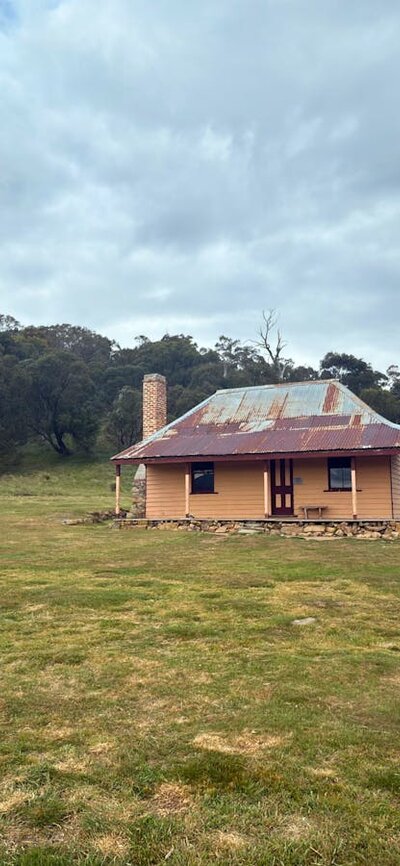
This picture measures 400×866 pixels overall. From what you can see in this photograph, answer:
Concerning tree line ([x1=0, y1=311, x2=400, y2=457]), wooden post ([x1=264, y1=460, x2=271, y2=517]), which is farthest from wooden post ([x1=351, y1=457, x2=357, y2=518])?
tree line ([x1=0, y1=311, x2=400, y2=457])

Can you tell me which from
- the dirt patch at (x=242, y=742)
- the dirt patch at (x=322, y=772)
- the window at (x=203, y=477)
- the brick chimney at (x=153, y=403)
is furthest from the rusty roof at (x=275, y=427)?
the dirt patch at (x=322, y=772)

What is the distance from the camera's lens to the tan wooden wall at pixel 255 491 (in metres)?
18.9

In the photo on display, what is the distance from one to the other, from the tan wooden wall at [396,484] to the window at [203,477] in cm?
602

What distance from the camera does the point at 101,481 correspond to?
43.4 metres

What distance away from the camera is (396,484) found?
1923 cm

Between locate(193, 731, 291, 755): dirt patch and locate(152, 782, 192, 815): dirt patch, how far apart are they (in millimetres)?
537

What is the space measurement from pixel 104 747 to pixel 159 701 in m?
0.88

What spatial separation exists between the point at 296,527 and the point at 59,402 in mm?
40993

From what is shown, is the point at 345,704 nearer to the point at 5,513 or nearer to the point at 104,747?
the point at 104,747

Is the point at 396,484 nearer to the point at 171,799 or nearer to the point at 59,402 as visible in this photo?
the point at 171,799

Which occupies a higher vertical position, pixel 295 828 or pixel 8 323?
pixel 8 323

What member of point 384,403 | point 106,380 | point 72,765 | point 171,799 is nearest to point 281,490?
point 72,765

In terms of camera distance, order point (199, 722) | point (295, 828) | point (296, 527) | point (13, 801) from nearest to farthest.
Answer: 1. point (295, 828)
2. point (13, 801)
3. point (199, 722)
4. point (296, 527)

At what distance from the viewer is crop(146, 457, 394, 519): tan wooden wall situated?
18.9m
